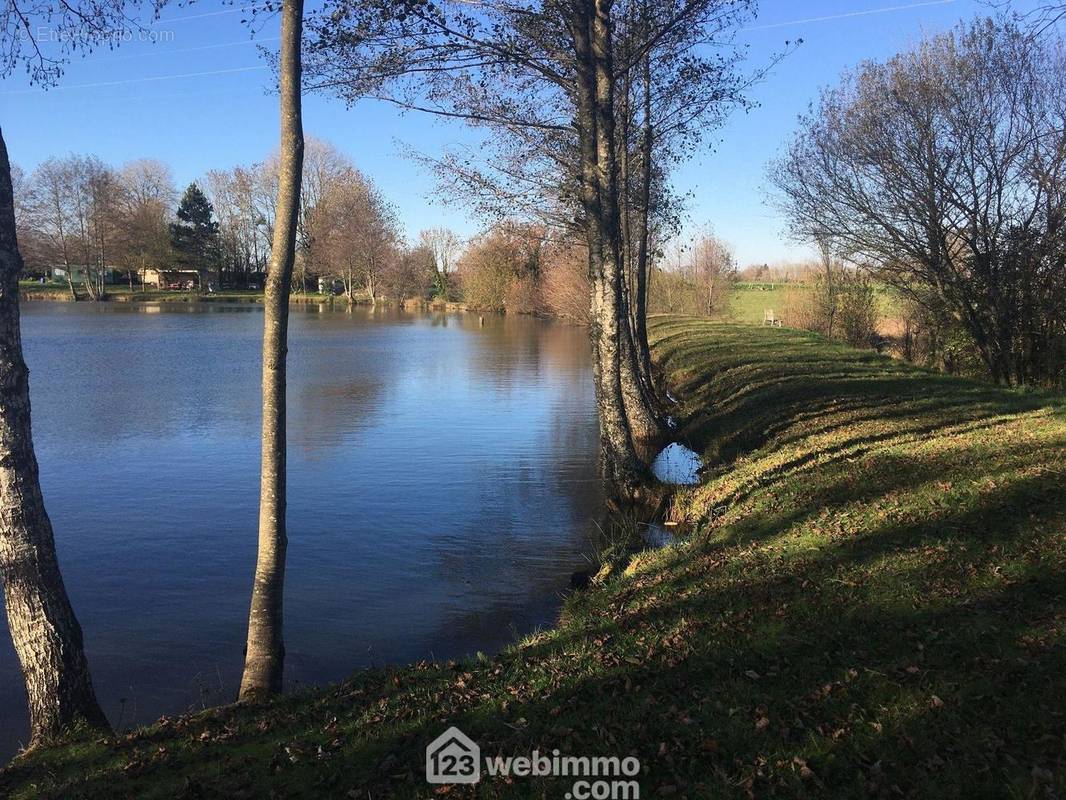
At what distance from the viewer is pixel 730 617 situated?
5.07m

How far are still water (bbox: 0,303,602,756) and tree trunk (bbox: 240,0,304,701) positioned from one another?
67 cm

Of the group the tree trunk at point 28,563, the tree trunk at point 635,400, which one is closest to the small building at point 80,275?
the tree trunk at point 635,400

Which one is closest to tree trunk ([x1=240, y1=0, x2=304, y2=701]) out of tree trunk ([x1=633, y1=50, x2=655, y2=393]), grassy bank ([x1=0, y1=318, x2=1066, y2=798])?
grassy bank ([x1=0, y1=318, x2=1066, y2=798])

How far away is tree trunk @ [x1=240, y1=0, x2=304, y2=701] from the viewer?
5.03 m

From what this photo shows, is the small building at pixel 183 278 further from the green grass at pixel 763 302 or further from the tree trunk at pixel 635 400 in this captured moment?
the tree trunk at pixel 635 400

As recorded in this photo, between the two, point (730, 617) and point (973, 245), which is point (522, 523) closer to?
point (730, 617)

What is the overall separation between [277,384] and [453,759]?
2.66 metres

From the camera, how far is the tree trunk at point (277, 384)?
16.5 feet

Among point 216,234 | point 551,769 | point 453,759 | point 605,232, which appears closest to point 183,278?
point 216,234

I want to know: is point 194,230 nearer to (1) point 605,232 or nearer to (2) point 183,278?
(2) point 183,278

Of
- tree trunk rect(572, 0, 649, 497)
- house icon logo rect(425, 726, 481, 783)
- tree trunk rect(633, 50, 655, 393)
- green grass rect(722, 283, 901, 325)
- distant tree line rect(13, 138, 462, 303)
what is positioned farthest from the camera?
distant tree line rect(13, 138, 462, 303)

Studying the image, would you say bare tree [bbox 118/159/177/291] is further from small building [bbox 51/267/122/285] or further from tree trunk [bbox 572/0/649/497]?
tree trunk [bbox 572/0/649/497]

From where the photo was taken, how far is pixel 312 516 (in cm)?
1027

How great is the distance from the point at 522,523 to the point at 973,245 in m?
12.0
